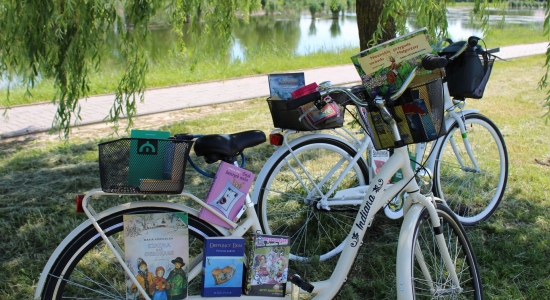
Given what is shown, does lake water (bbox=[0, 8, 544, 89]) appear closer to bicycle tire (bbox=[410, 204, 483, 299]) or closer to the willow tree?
the willow tree

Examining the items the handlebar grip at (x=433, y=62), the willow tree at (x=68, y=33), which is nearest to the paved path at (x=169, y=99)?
the willow tree at (x=68, y=33)

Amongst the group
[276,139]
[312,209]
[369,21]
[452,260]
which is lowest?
[452,260]

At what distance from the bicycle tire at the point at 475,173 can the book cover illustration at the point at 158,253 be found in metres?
1.91

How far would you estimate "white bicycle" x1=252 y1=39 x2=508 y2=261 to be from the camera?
120 inches

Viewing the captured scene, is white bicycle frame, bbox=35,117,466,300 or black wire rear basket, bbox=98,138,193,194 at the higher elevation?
black wire rear basket, bbox=98,138,193,194

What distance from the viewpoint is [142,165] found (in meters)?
2.08

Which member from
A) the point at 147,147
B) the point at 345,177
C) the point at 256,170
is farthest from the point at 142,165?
the point at 256,170

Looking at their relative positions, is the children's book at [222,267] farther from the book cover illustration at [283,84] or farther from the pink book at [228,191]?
the book cover illustration at [283,84]

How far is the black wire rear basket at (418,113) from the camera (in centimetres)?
221

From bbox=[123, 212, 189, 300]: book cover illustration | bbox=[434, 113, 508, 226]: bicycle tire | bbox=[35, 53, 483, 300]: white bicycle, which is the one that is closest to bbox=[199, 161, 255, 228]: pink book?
bbox=[35, 53, 483, 300]: white bicycle

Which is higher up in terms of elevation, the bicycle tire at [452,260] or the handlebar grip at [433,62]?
the handlebar grip at [433,62]

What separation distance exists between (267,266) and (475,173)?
6.32 ft

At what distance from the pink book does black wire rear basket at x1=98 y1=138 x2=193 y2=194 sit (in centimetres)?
21

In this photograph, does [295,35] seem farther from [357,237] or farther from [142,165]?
[142,165]
